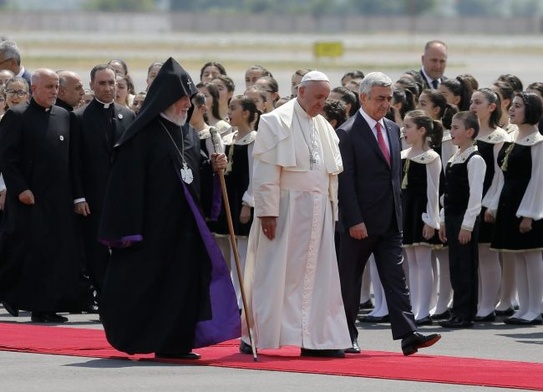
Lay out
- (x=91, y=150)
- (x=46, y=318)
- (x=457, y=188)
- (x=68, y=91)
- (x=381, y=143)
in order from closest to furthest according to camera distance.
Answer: (x=381, y=143)
(x=457, y=188)
(x=46, y=318)
(x=91, y=150)
(x=68, y=91)

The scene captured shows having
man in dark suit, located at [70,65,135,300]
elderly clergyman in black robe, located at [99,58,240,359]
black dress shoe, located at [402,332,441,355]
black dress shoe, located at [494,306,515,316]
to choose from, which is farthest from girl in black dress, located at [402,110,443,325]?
elderly clergyman in black robe, located at [99,58,240,359]

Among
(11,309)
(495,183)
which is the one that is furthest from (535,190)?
(11,309)

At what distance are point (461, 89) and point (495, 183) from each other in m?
1.45

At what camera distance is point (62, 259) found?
1402cm

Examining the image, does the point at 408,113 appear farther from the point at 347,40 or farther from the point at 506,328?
the point at 347,40

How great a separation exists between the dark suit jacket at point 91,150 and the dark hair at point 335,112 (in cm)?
191

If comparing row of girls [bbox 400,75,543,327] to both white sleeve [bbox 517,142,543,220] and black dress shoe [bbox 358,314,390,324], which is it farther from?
black dress shoe [bbox 358,314,390,324]

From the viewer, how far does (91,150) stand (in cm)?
1411

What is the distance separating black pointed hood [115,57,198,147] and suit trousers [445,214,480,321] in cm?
353

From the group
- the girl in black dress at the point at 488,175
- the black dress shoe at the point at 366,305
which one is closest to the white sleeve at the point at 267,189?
the girl in black dress at the point at 488,175

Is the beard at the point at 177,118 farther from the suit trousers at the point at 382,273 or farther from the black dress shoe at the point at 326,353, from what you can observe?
the black dress shoe at the point at 326,353

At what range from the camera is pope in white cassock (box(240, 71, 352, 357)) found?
11.2m

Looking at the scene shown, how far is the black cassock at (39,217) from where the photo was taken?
13883mm

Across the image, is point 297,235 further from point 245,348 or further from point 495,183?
point 495,183
